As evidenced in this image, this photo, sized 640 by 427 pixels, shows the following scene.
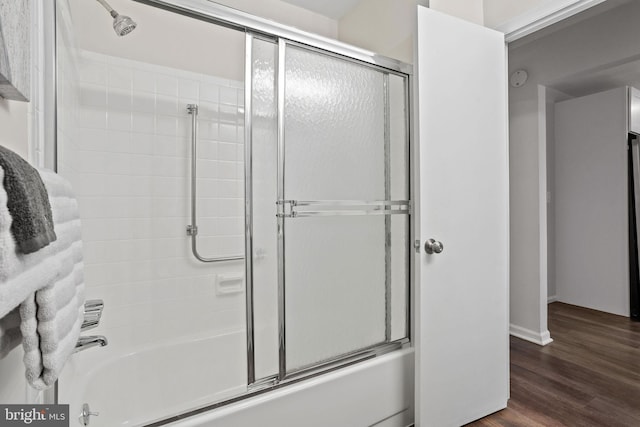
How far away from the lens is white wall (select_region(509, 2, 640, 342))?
2.54m

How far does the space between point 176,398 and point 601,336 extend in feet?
10.6

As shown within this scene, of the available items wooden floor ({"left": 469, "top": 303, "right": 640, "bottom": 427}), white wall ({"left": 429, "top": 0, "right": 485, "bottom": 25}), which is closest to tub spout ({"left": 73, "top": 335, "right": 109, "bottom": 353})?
wooden floor ({"left": 469, "top": 303, "right": 640, "bottom": 427})

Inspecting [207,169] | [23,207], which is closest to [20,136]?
[23,207]

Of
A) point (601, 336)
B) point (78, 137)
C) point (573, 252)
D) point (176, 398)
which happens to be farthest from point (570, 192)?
point (78, 137)

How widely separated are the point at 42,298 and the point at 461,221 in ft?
5.19

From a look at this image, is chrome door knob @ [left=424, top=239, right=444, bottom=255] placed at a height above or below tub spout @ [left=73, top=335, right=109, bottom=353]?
above

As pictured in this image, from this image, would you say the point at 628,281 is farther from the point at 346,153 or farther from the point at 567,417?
the point at 346,153

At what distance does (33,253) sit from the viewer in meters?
0.49

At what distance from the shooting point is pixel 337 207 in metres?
1.48

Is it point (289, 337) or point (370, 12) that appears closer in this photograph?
point (289, 337)

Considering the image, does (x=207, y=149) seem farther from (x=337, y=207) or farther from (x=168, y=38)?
(x=337, y=207)

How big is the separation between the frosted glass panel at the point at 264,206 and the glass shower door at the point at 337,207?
3 centimetres

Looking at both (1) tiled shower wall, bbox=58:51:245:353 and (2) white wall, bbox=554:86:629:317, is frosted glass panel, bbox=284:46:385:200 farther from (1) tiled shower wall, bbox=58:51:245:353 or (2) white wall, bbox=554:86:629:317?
(2) white wall, bbox=554:86:629:317

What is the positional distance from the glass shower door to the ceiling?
3.48 feet
